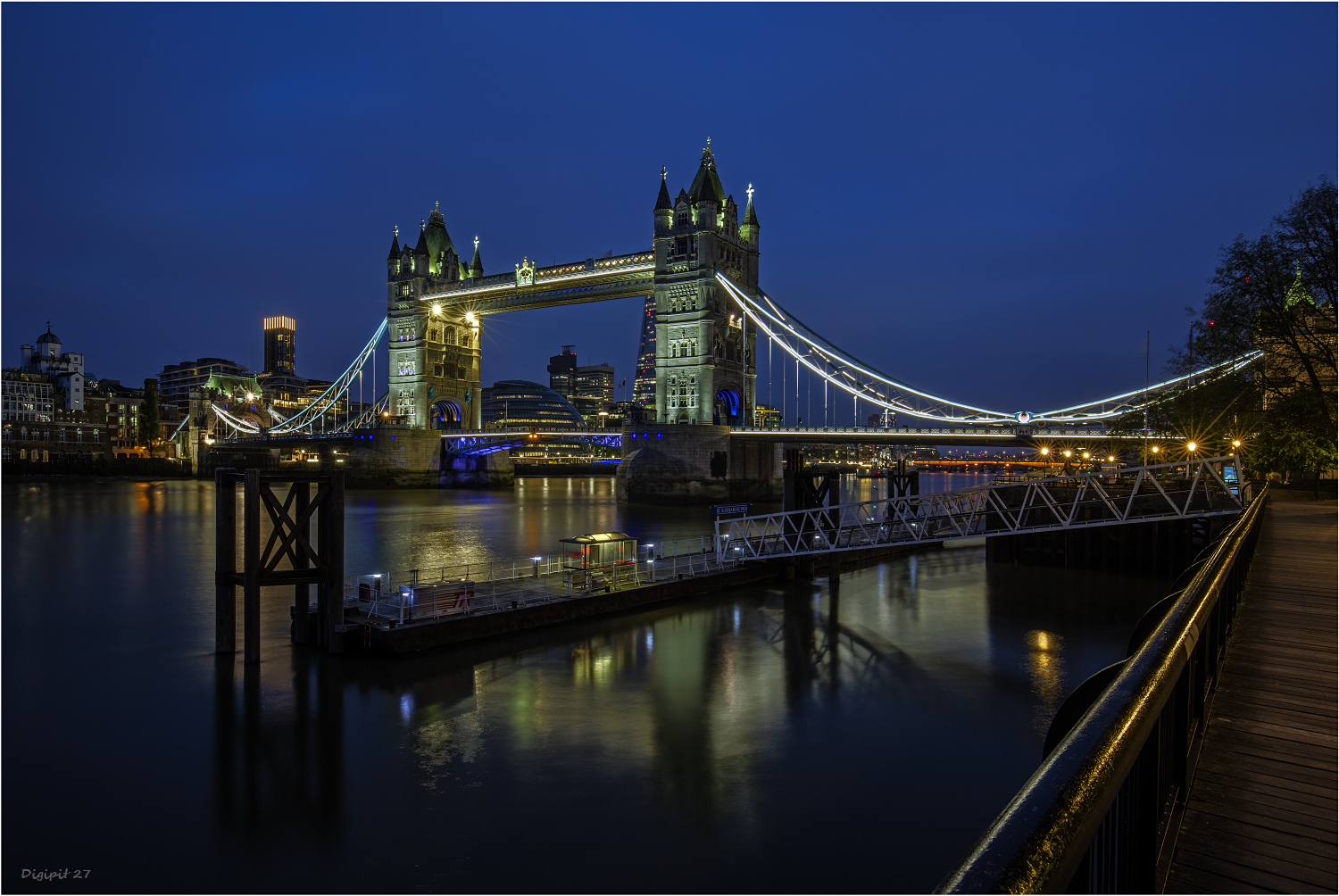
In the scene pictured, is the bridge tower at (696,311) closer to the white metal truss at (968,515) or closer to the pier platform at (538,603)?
the white metal truss at (968,515)

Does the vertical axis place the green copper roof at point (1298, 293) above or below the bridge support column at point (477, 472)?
above

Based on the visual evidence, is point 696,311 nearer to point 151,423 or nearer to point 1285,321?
point 1285,321

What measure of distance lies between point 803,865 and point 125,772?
969 cm

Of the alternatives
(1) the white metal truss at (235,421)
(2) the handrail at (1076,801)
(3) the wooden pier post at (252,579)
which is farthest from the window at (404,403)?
(2) the handrail at (1076,801)

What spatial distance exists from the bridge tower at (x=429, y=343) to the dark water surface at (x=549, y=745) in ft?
200

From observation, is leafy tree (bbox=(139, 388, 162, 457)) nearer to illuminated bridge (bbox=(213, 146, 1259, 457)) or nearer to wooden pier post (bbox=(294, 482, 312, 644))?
illuminated bridge (bbox=(213, 146, 1259, 457))

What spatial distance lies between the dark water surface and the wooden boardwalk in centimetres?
452

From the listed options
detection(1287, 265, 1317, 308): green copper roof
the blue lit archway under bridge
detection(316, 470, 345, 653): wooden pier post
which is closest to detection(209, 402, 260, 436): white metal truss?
the blue lit archway under bridge

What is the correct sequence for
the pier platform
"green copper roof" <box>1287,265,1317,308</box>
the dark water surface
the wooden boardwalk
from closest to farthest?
the wooden boardwalk < the dark water surface < the pier platform < "green copper roof" <box>1287,265,1317,308</box>

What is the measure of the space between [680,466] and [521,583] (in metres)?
38.8

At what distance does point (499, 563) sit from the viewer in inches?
1208

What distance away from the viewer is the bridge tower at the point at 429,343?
3297 inches

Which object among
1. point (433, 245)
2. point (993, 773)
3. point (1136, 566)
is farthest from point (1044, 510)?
point (433, 245)

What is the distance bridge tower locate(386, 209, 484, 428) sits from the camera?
8375 cm
